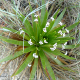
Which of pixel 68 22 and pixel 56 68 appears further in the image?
pixel 68 22

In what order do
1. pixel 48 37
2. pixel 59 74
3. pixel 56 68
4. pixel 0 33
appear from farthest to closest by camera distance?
1. pixel 59 74
2. pixel 56 68
3. pixel 0 33
4. pixel 48 37

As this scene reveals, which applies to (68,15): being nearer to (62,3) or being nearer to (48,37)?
A: (62,3)

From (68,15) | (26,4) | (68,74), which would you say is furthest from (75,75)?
(26,4)

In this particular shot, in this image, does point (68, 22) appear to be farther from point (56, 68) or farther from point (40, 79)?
point (40, 79)

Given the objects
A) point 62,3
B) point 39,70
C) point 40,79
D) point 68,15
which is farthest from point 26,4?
point 40,79

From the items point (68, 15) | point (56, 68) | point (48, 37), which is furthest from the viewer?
point (68, 15)

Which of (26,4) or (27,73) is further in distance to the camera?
(26,4)

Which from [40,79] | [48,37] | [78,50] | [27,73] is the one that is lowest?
[40,79]

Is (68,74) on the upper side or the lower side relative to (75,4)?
lower

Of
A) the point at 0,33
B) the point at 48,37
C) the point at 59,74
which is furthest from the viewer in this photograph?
the point at 59,74
